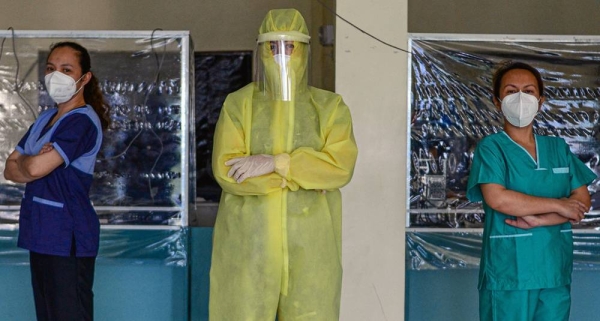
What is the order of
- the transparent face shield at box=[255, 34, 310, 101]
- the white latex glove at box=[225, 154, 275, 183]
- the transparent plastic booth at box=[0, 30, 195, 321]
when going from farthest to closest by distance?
1. the transparent plastic booth at box=[0, 30, 195, 321]
2. the transparent face shield at box=[255, 34, 310, 101]
3. the white latex glove at box=[225, 154, 275, 183]

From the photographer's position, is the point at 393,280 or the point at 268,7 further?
the point at 268,7

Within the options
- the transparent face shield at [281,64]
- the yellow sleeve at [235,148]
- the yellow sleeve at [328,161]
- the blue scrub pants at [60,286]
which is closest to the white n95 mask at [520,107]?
the yellow sleeve at [328,161]

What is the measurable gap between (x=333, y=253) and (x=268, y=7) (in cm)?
279

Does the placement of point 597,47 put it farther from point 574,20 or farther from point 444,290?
point 574,20

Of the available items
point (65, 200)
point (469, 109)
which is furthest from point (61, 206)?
point (469, 109)

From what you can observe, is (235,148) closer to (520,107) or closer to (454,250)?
(520,107)

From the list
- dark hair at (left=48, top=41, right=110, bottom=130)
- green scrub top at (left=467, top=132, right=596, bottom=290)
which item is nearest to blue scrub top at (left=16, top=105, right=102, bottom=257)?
dark hair at (left=48, top=41, right=110, bottom=130)

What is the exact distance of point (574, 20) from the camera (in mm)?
4812

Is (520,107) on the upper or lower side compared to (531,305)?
upper

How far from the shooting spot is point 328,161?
95.9 inches

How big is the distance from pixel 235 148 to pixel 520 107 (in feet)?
2.99

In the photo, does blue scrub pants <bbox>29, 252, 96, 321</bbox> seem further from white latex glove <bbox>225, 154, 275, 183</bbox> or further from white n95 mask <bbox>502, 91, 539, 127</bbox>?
white n95 mask <bbox>502, 91, 539, 127</bbox>

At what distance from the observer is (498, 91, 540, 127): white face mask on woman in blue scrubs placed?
2.60 meters

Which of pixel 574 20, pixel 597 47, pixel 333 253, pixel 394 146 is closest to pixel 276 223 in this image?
pixel 333 253
